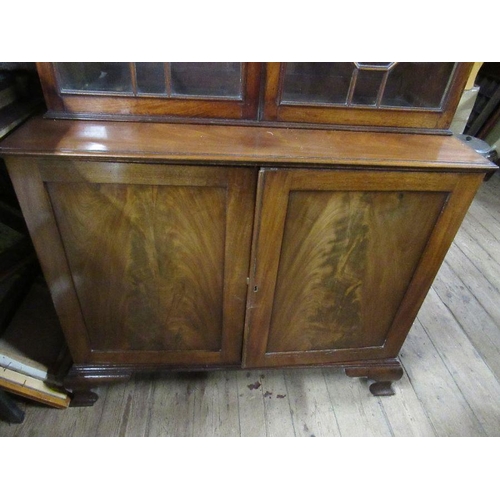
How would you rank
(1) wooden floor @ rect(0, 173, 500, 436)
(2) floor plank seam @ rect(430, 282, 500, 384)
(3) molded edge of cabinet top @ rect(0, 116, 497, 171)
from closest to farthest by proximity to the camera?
(3) molded edge of cabinet top @ rect(0, 116, 497, 171)
(1) wooden floor @ rect(0, 173, 500, 436)
(2) floor plank seam @ rect(430, 282, 500, 384)

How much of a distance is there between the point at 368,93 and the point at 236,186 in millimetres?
377

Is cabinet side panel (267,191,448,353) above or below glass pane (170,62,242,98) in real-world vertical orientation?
below

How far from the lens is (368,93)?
0.82m

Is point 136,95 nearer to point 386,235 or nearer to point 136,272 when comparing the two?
point 136,272

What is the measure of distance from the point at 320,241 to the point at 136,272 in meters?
0.44

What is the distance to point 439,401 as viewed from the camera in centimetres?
122

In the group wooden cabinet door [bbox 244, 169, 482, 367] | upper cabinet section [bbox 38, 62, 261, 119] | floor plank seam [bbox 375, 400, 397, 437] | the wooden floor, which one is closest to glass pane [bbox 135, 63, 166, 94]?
upper cabinet section [bbox 38, 62, 261, 119]

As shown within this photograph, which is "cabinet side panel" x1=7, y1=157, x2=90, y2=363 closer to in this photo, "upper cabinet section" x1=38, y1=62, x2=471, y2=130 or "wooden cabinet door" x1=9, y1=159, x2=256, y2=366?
"wooden cabinet door" x1=9, y1=159, x2=256, y2=366

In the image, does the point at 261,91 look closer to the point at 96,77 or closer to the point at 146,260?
the point at 96,77

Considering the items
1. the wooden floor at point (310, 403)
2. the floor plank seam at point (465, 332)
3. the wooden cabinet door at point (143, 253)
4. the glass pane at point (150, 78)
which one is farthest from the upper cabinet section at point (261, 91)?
the floor plank seam at point (465, 332)

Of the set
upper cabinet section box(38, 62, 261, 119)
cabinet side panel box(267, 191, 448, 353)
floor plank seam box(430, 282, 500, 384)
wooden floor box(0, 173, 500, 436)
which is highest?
upper cabinet section box(38, 62, 261, 119)

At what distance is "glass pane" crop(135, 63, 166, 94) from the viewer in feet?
2.53

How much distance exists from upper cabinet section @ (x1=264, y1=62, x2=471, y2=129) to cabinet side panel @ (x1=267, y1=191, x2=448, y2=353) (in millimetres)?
188
